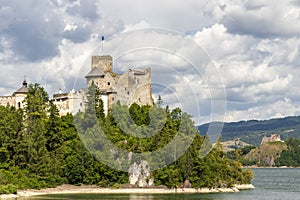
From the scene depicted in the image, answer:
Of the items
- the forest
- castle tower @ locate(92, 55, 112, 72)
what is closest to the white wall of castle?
the forest

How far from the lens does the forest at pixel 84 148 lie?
7681 centimetres

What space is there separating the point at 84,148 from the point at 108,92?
11.2m

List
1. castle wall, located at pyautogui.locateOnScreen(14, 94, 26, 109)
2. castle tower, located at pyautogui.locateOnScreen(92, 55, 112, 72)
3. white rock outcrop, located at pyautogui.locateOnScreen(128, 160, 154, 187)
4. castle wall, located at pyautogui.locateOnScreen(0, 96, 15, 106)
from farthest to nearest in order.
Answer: castle tower, located at pyautogui.locateOnScreen(92, 55, 112, 72) < castle wall, located at pyautogui.locateOnScreen(0, 96, 15, 106) < castle wall, located at pyautogui.locateOnScreen(14, 94, 26, 109) < white rock outcrop, located at pyautogui.locateOnScreen(128, 160, 154, 187)

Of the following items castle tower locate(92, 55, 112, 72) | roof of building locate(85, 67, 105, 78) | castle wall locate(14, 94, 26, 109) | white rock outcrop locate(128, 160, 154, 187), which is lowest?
white rock outcrop locate(128, 160, 154, 187)

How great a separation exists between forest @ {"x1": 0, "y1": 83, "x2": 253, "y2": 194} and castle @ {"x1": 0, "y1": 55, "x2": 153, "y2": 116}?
2.58 meters

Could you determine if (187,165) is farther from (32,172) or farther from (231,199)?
(32,172)

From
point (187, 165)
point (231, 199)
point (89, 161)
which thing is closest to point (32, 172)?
point (89, 161)

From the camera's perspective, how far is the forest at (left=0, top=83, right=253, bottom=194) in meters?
76.8

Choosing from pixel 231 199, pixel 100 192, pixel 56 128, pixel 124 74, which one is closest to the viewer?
pixel 231 199

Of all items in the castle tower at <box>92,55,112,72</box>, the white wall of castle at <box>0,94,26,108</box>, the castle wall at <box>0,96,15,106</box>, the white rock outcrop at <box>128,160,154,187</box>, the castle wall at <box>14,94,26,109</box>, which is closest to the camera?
the white rock outcrop at <box>128,160,154,187</box>

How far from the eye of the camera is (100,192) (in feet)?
248

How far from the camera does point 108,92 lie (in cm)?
8688

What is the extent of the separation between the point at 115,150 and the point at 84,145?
13.9 feet

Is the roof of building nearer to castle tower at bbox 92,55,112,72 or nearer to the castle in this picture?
the castle
